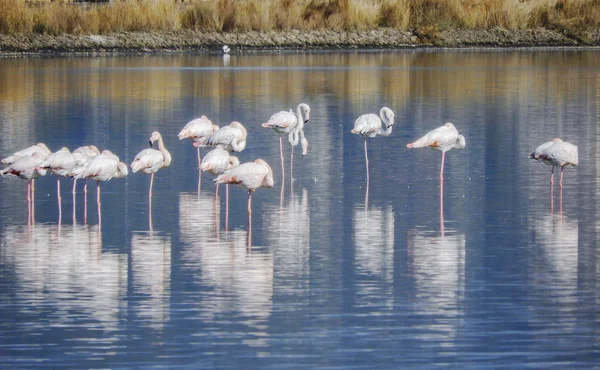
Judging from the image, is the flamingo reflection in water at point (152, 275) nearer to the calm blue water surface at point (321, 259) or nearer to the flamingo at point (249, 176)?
the calm blue water surface at point (321, 259)

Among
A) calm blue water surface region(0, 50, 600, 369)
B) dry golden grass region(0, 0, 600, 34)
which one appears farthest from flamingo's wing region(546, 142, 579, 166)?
dry golden grass region(0, 0, 600, 34)

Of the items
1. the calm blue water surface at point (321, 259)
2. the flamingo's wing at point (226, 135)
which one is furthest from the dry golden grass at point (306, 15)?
the flamingo's wing at point (226, 135)

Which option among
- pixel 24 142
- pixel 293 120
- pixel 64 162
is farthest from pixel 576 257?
pixel 24 142

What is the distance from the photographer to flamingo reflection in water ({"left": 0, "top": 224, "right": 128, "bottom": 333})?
10.2 meters

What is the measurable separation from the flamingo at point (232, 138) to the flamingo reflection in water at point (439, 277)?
456 centimetres

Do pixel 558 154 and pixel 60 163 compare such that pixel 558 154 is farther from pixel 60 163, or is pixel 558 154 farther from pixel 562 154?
pixel 60 163

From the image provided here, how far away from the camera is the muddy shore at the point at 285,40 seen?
171ft

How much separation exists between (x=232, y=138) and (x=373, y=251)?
5.48 metres

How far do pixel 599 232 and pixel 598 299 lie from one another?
2982 millimetres

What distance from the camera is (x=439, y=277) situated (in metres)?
11.3

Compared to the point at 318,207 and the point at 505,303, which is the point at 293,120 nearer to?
the point at 318,207

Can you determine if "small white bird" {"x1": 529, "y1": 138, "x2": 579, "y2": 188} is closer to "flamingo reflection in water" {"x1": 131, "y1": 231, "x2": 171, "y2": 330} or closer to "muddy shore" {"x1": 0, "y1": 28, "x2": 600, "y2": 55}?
"flamingo reflection in water" {"x1": 131, "y1": 231, "x2": 171, "y2": 330}

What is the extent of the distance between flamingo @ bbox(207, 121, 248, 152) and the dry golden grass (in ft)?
117

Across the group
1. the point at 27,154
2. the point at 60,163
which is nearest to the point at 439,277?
the point at 60,163
